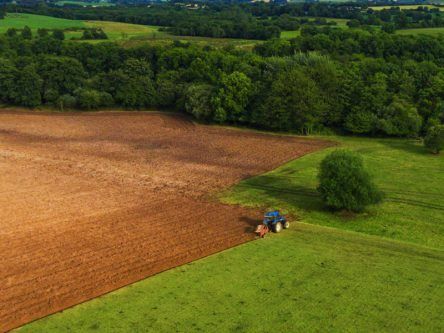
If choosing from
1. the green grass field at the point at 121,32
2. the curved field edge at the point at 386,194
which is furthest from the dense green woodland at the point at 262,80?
the green grass field at the point at 121,32

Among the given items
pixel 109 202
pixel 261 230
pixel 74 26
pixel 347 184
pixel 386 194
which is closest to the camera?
pixel 261 230

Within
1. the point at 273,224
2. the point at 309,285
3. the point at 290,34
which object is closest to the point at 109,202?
the point at 273,224

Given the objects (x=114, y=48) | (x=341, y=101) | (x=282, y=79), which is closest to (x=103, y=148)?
(x=282, y=79)

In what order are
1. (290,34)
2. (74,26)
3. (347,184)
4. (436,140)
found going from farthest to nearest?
(74,26) < (290,34) < (436,140) < (347,184)

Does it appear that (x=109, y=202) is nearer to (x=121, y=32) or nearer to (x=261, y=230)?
(x=261, y=230)

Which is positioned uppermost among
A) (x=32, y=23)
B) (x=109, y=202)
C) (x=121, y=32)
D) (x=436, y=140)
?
(x=32, y=23)

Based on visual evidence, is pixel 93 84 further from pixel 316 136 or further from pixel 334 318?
pixel 334 318

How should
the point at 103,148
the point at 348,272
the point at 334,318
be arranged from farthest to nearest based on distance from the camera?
the point at 103,148 < the point at 348,272 < the point at 334,318
